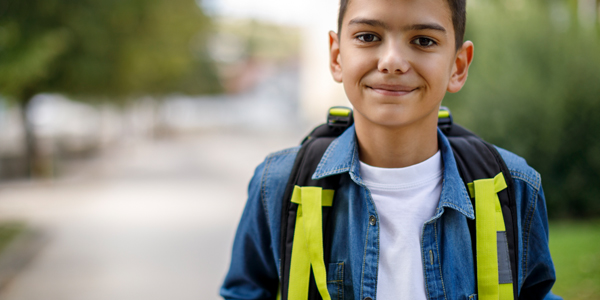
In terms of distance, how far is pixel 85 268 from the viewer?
6.66 metres

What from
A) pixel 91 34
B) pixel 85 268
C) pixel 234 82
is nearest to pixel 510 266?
pixel 85 268

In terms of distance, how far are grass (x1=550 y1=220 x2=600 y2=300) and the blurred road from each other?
3.82 meters

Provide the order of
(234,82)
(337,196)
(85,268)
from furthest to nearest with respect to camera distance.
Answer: (234,82) → (85,268) → (337,196)

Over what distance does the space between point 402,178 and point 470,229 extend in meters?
0.24

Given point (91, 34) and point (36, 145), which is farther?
point (36, 145)

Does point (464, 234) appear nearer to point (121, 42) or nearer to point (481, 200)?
point (481, 200)

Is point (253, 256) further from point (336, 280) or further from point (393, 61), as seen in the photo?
point (393, 61)

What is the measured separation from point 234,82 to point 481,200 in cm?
7406

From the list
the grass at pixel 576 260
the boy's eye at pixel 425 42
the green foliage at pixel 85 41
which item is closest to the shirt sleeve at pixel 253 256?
the boy's eye at pixel 425 42

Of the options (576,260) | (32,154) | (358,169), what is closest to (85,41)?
(32,154)

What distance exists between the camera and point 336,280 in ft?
4.88

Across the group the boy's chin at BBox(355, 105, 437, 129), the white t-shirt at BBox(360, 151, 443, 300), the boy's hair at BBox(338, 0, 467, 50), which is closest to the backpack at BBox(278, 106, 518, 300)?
the white t-shirt at BBox(360, 151, 443, 300)

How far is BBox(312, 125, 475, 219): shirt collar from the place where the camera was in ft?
4.75

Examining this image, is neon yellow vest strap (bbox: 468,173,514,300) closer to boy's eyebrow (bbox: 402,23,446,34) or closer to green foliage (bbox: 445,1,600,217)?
boy's eyebrow (bbox: 402,23,446,34)
